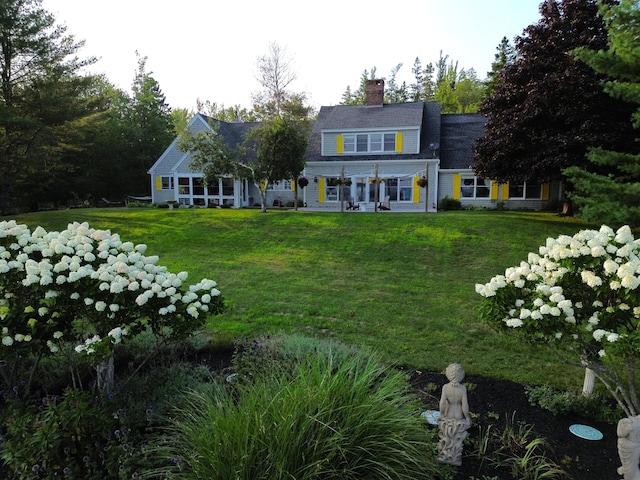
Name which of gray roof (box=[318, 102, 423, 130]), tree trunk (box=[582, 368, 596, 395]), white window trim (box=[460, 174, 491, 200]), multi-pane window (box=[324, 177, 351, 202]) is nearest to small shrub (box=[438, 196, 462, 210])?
white window trim (box=[460, 174, 491, 200])

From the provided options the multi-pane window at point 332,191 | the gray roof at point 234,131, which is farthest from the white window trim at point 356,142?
the gray roof at point 234,131

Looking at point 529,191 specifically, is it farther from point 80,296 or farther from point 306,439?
point 80,296

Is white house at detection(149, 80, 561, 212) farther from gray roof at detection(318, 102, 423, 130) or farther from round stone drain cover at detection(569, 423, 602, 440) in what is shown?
round stone drain cover at detection(569, 423, 602, 440)

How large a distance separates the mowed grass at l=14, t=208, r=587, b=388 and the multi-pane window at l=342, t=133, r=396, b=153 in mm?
8315

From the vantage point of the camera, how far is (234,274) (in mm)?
8922

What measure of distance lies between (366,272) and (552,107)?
9299 mm

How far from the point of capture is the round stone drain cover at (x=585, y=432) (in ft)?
11.3

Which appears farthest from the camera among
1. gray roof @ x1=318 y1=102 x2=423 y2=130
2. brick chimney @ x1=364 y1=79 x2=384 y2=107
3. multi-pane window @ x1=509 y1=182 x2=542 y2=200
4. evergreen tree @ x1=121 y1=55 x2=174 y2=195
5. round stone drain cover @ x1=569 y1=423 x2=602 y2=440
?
evergreen tree @ x1=121 y1=55 x2=174 y2=195

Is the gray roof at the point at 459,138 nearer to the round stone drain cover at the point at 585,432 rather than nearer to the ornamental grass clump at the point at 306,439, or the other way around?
the round stone drain cover at the point at 585,432

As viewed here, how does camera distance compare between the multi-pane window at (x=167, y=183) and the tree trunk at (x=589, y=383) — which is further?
the multi-pane window at (x=167, y=183)

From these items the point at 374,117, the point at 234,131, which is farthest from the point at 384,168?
the point at 234,131

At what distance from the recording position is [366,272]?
9016 mm

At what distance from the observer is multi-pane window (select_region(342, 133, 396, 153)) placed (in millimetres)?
22391

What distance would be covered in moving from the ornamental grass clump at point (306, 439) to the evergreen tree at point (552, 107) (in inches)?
492
